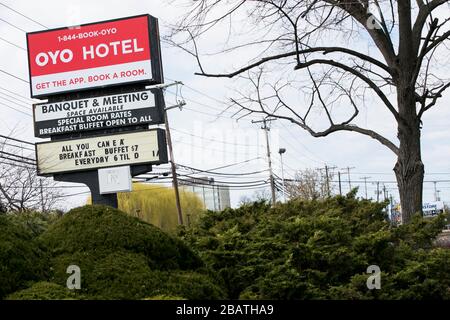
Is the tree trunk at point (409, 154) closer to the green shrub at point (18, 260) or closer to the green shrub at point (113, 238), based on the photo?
the green shrub at point (113, 238)

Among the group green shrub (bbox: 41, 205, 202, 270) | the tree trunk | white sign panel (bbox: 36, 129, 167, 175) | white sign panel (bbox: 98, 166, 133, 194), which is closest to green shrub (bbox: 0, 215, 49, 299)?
green shrub (bbox: 41, 205, 202, 270)

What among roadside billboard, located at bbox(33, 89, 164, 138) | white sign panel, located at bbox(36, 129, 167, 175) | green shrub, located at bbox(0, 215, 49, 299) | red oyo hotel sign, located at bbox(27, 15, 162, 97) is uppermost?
red oyo hotel sign, located at bbox(27, 15, 162, 97)

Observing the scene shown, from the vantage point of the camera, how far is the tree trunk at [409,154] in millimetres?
10883

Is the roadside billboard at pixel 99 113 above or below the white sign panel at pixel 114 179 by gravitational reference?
above

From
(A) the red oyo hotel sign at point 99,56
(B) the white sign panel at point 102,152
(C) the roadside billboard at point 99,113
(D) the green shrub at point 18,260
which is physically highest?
(A) the red oyo hotel sign at point 99,56

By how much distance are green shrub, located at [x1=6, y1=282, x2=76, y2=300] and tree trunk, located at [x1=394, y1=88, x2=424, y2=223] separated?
24.1 ft

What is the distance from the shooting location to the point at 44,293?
4.52 meters

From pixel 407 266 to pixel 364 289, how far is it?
3.01ft

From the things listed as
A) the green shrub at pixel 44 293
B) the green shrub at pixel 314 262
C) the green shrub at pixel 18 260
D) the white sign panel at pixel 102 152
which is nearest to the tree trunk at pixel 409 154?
the green shrub at pixel 314 262

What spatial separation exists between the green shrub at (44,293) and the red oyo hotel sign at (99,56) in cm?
1264

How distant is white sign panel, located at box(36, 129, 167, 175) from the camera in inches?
681

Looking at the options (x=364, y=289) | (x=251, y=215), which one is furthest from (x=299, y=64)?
(x=364, y=289)

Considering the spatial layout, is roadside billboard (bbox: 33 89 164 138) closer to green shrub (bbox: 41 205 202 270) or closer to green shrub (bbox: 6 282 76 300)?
green shrub (bbox: 41 205 202 270)

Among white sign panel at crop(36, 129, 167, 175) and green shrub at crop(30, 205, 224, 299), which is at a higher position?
white sign panel at crop(36, 129, 167, 175)
